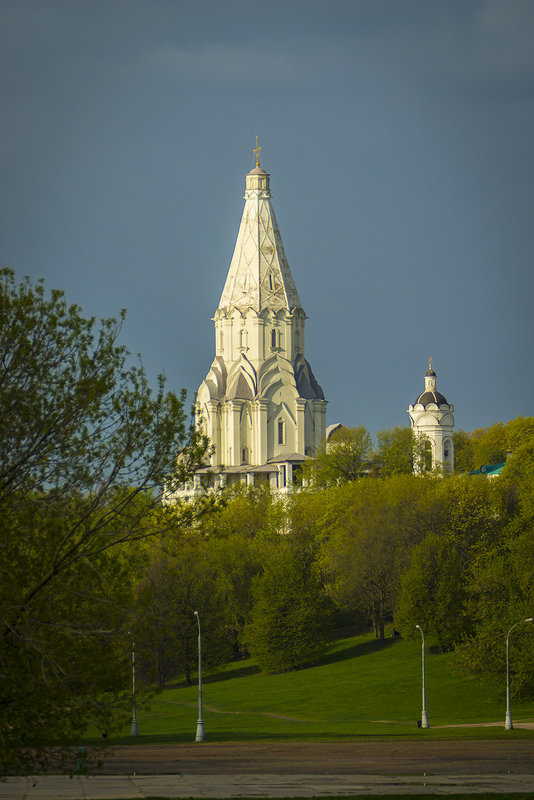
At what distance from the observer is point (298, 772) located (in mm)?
38094

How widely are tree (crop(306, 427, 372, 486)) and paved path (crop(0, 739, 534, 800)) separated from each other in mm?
64817

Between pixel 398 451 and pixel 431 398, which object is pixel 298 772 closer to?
pixel 398 451

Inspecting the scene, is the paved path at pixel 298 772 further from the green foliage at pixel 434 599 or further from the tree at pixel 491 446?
the tree at pixel 491 446

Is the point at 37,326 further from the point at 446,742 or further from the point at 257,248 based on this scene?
the point at 257,248

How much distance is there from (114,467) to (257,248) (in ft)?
338

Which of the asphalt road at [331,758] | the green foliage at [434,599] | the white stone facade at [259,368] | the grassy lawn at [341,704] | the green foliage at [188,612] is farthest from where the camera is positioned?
the white stone facade at [259,368]

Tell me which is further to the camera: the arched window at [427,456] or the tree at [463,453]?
the tree at [463,453]

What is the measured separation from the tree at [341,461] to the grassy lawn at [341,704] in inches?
1391

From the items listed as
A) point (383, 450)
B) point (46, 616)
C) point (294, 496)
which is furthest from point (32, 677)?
point (383, 450)

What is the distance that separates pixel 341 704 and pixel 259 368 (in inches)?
2540

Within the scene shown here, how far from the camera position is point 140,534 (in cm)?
2361

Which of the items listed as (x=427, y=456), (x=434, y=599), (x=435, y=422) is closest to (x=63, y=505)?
(x=434, y=599)

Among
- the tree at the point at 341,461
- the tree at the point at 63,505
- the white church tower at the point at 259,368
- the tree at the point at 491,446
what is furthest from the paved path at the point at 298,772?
the tree at the point at 491,446

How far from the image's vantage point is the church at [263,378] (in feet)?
407
